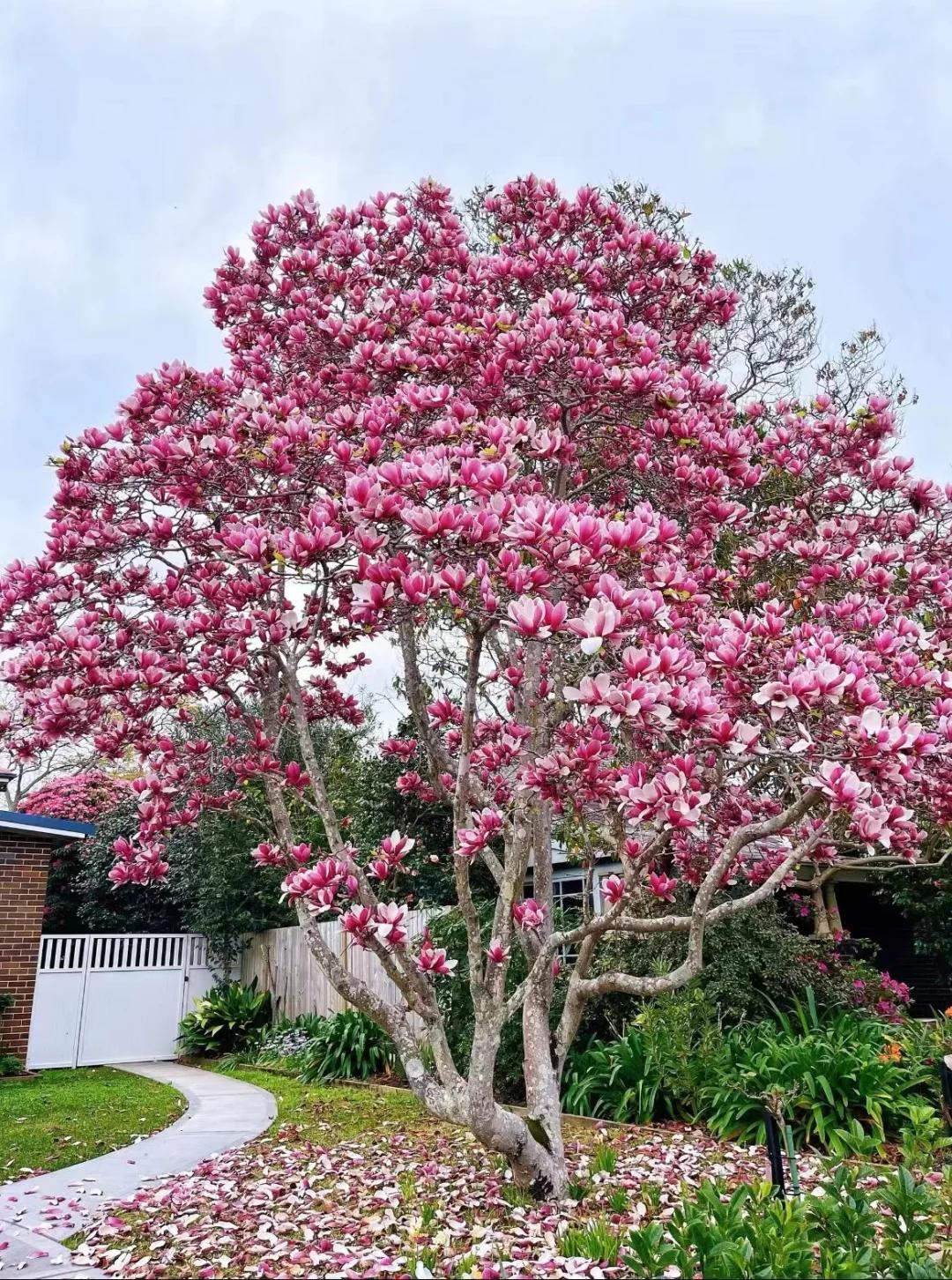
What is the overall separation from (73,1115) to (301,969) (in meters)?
4.14

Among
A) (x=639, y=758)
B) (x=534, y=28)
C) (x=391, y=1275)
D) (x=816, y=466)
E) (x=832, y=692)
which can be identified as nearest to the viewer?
(x=832, y=692)

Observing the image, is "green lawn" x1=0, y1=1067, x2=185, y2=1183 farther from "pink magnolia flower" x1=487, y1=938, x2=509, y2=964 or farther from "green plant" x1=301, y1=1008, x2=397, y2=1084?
"pink magnolia flower" x1=487, y1=938, x2=509, y2=964

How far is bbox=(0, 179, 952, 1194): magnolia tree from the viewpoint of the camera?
9.94 feet

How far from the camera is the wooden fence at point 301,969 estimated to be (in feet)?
30.8

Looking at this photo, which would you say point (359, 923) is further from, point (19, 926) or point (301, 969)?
point (301, 969)

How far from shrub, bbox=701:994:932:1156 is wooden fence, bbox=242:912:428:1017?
14.0ft

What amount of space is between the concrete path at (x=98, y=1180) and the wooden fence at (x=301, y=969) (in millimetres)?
1984

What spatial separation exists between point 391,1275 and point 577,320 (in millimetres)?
3896

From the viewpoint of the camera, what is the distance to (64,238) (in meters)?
7.66

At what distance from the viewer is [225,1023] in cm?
1101

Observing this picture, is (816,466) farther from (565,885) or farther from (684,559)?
(565,885)

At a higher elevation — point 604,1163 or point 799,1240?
point 799,1240

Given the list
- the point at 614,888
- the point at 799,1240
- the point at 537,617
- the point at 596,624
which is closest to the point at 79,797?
the point at 614,888

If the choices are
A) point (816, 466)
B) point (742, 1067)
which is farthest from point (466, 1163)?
point (816, 466)
